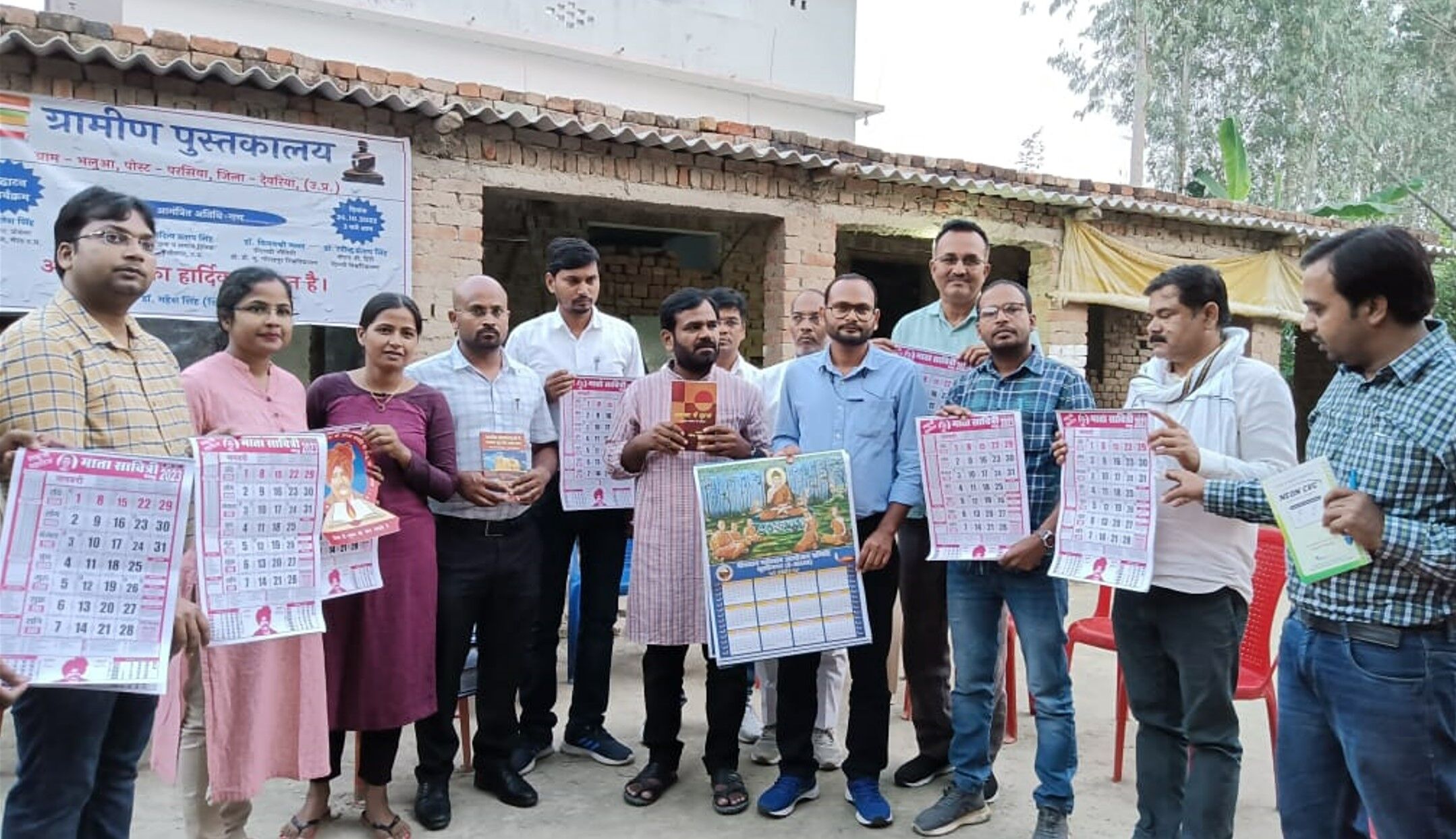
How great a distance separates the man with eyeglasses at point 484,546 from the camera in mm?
3557

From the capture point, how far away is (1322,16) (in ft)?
74.3

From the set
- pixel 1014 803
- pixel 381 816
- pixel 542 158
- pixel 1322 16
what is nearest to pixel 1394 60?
pixel 1322 16

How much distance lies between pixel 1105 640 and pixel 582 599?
2306 mm

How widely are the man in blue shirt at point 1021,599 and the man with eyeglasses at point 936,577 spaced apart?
0.18 metres

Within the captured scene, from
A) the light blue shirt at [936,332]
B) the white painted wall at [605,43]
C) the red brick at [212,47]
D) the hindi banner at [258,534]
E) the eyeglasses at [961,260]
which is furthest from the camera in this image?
the white painted wall at [605,43]

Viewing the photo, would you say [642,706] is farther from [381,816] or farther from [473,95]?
[473,95]

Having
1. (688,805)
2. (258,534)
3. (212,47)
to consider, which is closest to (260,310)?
(258,534)

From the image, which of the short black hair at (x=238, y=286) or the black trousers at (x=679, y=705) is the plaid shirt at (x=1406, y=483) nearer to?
the black trousers at (x=679, y=705)

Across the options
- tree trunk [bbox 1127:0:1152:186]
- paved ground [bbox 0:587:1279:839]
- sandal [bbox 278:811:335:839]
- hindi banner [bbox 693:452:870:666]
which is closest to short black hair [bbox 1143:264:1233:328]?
hindi banner [bbox 693:452:870:666]

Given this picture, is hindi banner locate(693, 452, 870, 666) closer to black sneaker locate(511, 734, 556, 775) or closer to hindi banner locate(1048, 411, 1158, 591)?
hindi banner locate(1048, 411, 1158, 591)

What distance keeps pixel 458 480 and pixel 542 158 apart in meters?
3.74

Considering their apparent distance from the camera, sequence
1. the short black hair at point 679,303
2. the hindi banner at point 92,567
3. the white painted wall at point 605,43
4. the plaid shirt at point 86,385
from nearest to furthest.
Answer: the hindi banner at point 92,567
the plaid shirt at point 86,385
the short black hair at point 679,303
the white painted wall at point 605,43

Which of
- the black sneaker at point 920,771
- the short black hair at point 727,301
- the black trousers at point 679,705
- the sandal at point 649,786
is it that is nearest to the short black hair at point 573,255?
the short black hair at point 727,301

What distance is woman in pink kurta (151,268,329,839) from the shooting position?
2.94 m
